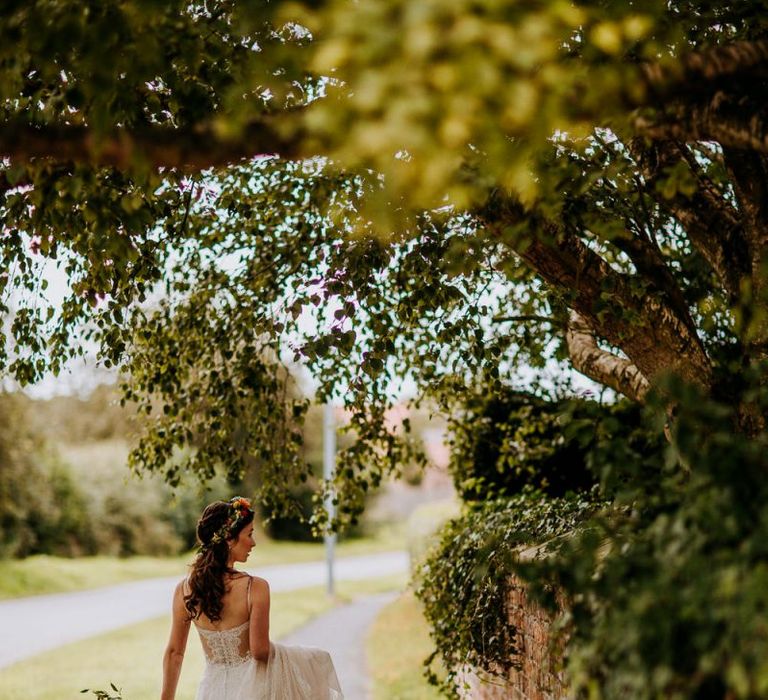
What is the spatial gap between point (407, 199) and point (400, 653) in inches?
368

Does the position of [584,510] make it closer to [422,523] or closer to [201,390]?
[201,390]

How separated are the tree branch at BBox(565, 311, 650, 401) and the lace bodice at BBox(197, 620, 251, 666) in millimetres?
3020

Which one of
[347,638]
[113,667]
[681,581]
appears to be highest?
[681,581]

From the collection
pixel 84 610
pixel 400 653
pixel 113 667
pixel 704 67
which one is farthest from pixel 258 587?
pixel 84 610

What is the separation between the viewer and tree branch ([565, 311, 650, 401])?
5527 mm

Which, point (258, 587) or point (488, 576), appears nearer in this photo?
point (258, 587)

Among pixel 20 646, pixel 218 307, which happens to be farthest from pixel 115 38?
pixel 20 646

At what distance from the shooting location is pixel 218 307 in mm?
6879

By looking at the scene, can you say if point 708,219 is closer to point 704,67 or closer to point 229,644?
point 704,67

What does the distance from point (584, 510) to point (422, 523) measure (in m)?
9.78

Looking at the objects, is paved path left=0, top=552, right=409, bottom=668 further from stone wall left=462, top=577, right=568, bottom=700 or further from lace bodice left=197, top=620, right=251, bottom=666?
stone wall left=462, top=577, right=568, bottom=700

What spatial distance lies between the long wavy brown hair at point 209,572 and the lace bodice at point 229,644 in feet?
0.36

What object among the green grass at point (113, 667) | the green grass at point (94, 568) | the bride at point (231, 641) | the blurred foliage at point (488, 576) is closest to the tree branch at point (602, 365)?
the blurred foliage at point (488, 576)

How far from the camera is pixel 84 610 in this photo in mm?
17375
